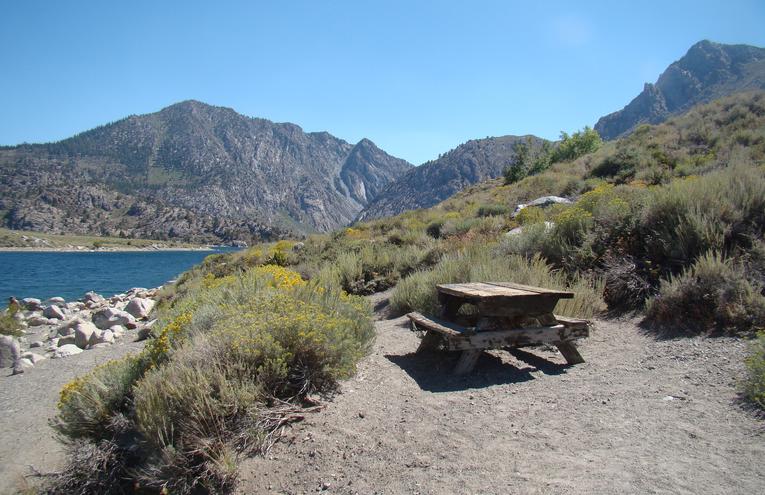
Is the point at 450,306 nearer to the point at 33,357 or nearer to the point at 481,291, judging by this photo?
the point at 481,291

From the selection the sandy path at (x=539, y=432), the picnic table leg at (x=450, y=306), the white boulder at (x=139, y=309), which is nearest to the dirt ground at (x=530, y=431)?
the sandy path at (x=539, y=432)

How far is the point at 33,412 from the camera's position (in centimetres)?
646

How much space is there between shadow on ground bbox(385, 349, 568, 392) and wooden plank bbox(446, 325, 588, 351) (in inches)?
12.6

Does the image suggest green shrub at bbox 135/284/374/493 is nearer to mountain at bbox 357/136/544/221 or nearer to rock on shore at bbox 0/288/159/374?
rock on shore at bbox 0/288/159/374

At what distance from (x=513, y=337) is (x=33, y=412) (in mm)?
6835

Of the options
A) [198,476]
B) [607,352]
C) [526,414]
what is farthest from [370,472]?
[607,352]

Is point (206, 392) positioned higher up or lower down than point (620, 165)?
lower down

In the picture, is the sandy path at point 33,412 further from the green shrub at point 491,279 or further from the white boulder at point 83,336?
the green shrub at point 491,279

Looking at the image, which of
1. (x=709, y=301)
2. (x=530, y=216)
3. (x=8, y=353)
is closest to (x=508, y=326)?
(x=709, y=301)

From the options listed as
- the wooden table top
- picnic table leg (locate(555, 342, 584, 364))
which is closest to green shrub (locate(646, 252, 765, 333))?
picnic table leg (locate(555, 342, 584, 364))

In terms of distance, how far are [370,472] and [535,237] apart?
20.9ft

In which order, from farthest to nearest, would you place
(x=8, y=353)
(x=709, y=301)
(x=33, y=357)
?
(x=33, y=357) < (x=8, y=353) < (x=709, y=301)

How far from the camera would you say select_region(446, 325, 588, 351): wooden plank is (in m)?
4.56

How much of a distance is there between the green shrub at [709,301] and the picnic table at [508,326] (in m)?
1.39
